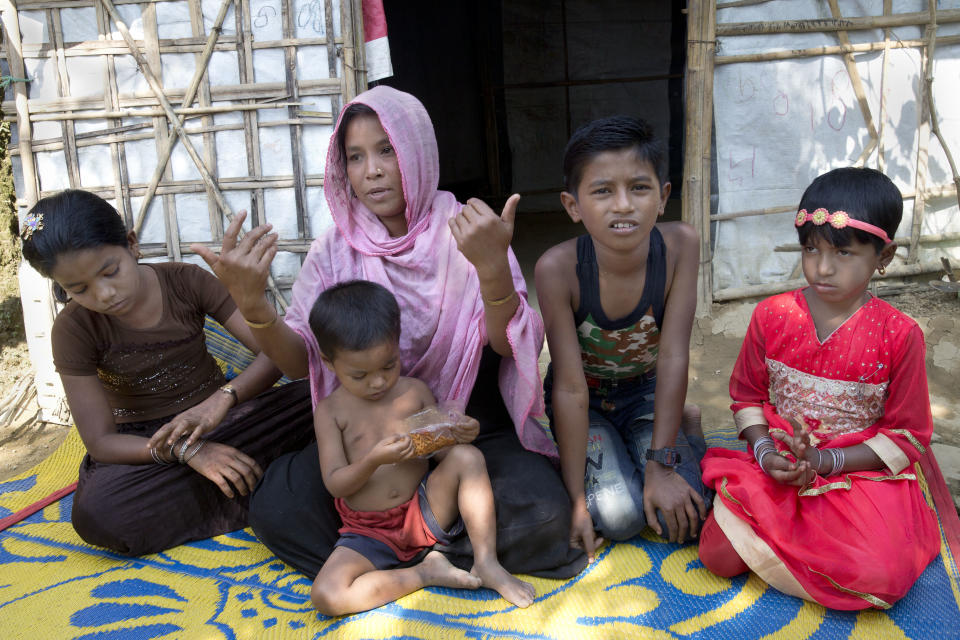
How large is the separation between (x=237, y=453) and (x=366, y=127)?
47.0 inches

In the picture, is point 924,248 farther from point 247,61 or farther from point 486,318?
point 247,61

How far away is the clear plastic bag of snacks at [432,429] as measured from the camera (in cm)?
201

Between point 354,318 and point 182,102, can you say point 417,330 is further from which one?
point 182,102

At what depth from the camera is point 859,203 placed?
1.96 metres

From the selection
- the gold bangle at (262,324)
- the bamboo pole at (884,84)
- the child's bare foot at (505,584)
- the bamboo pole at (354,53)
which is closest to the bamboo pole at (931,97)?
the bamboo pole at (884,84)

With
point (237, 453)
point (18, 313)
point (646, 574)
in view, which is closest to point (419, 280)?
point (237, 453)

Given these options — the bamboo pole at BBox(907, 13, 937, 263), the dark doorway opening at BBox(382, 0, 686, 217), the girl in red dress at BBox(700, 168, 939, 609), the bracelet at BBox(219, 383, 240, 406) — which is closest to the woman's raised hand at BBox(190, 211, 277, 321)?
the bracelet at BBox(219, 383, 240, 406)

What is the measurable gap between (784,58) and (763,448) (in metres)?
3.49

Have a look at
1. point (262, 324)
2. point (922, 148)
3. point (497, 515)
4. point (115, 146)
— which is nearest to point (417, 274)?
point (262, 324)

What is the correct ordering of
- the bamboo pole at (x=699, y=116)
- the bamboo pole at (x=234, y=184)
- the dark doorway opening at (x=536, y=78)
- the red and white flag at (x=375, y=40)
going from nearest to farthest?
the red and white flag at (x=375, y=40)
the bamboo pole at (x=234, y=184)
the bamboo pole at (x=699, y=116)
the dark doorway opening at (x=536, y=78)

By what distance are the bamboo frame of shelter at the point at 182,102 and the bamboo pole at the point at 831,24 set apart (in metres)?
2.40

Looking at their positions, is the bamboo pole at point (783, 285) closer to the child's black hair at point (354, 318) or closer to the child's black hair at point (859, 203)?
the child's black hair at point (859, 203)

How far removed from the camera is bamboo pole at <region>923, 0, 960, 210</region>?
453 cm

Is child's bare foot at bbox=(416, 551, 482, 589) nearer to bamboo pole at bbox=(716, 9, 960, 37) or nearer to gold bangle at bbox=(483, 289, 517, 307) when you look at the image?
gold bangle at bbox=(483, 289, 517, 307)
